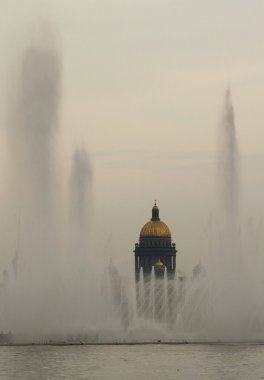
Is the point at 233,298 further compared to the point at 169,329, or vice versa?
the point at 169,329

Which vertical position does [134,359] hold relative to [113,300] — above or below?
below

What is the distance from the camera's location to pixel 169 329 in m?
110

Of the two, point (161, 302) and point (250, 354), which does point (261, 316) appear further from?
point (161, 302)

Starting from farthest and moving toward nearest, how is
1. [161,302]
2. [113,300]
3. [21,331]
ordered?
[161,302] → [113,300] → [21,331]

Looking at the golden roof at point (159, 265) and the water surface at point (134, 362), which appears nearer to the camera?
the water surface at point (134, 362)

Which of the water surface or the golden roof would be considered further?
the golden roof

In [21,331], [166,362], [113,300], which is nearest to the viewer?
[166,362]

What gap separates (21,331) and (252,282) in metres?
18.1

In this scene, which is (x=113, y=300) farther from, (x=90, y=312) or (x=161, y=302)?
(x=161, y=302)

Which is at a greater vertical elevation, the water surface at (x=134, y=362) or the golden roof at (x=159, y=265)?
the golden roof at (x=159, y=265)

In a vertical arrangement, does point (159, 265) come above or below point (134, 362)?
above

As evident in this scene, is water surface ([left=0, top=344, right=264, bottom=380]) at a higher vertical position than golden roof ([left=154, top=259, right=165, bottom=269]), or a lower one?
lower

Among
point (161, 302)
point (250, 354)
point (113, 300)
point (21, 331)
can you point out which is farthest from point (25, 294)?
point (161, 302)

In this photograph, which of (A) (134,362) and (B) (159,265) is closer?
(A) (134,362)
